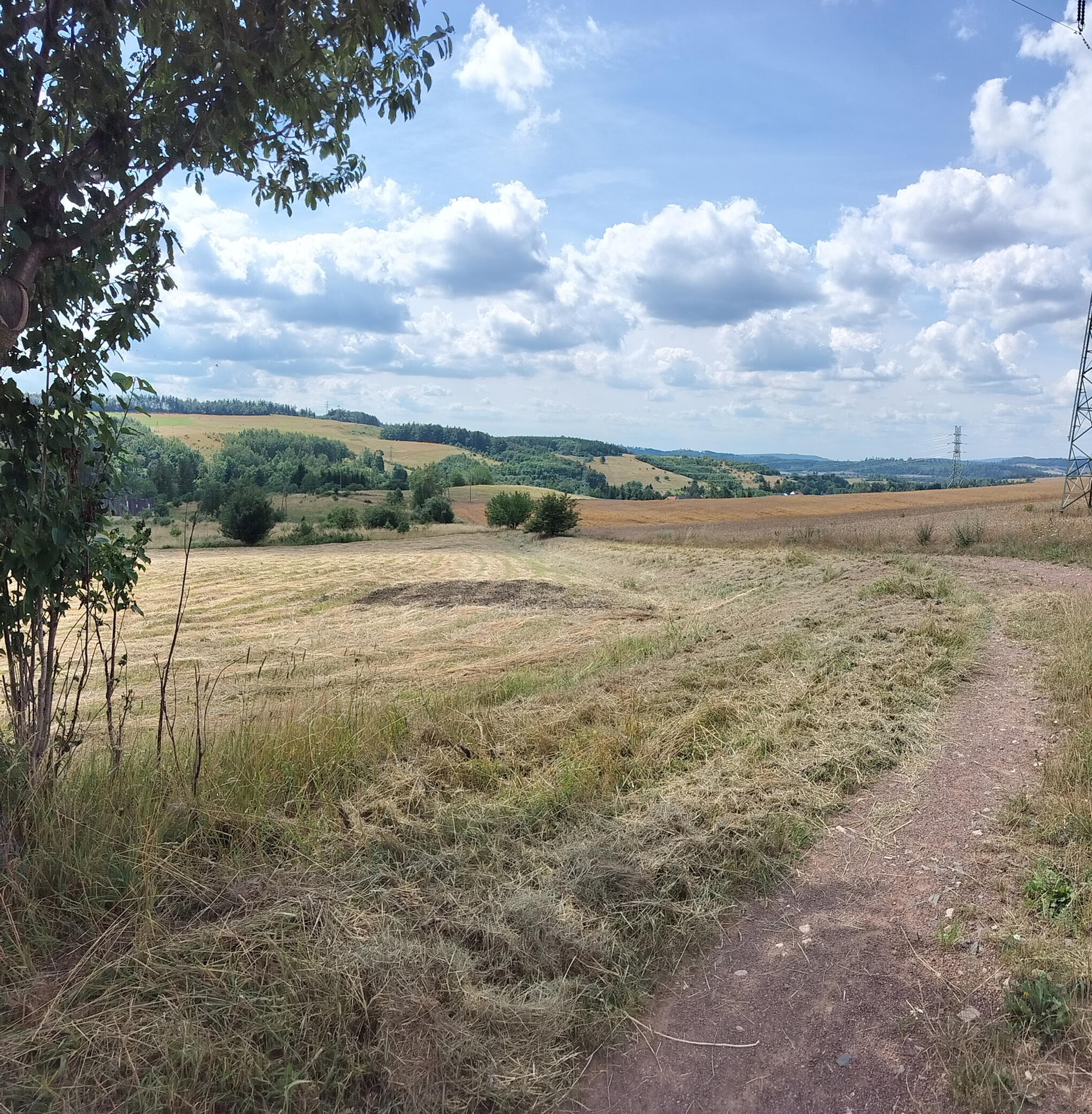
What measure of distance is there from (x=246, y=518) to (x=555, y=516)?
21546mm

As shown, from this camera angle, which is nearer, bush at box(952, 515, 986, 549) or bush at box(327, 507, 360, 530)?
bush at box(952, 515, 986, 549)

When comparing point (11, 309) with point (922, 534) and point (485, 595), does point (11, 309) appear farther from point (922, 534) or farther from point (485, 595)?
point (922, 534)

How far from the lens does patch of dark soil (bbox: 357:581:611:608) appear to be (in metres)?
20.3

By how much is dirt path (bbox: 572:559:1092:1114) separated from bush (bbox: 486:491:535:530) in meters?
51.5

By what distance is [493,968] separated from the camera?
3375 mm

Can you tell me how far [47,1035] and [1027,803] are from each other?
5785mm

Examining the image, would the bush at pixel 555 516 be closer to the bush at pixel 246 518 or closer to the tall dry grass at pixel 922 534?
the tall dry grass at pixel 922 534

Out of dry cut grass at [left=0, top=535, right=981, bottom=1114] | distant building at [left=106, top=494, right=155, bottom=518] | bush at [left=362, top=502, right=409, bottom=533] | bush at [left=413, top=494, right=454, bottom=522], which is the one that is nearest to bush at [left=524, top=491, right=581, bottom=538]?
bush at [left=362, top=502, right=409, bottom=533]

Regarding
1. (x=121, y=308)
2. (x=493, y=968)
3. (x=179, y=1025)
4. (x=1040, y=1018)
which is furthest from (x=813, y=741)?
(x=121, y=308)

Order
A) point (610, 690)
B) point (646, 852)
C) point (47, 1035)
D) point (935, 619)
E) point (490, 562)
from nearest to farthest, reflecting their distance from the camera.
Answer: point (47, 1035) → point (646, 852) → point (610, 690) → point (935, 619) → point (490, 562)

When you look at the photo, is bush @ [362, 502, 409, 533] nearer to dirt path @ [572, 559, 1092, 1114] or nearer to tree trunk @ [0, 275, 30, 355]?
dirt path @ [572, 559, 1092, 1114]

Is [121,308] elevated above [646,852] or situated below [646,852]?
above

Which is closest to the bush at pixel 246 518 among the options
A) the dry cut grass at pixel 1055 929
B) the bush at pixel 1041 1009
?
the dry cut grass at pixel 1055 929

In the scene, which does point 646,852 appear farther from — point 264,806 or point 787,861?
point 264,806
